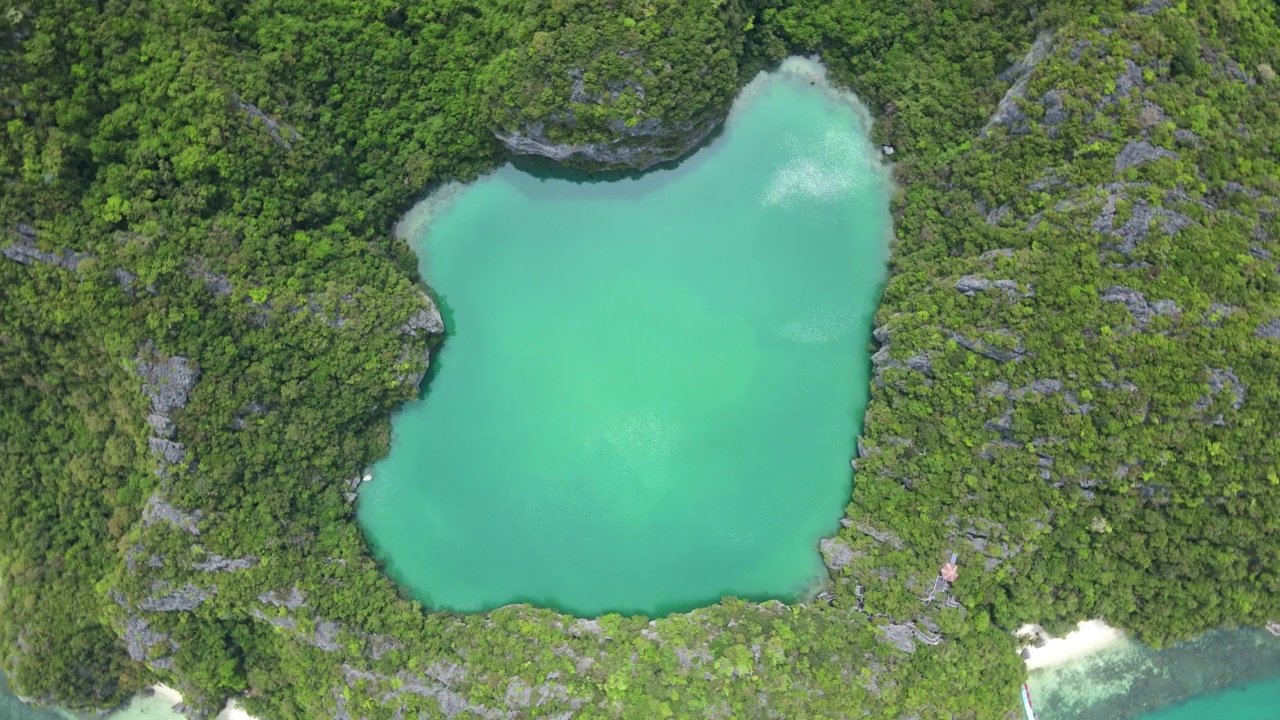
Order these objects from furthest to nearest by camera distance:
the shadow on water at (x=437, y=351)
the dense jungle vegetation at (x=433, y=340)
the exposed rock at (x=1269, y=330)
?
1. the shadow on water at (x=437, y=351)
2. the dense jungle vegetation at (x=433, y=340)
3. the exposed rock at (x=1269, y=330)

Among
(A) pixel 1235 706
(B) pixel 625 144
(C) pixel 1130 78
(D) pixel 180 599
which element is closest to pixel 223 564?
(D) pixel 180 599

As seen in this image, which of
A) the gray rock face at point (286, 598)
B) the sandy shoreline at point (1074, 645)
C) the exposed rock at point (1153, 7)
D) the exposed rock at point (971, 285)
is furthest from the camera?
the sandy shoreline at point (1074, 645)

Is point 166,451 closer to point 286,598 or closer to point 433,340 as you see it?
point 286,598

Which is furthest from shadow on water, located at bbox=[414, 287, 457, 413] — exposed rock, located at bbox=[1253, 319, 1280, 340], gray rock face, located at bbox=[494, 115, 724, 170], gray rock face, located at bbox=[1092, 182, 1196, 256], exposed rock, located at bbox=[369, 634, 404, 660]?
exposed rock, located at bbox=[1253, 319, 1280, 340]

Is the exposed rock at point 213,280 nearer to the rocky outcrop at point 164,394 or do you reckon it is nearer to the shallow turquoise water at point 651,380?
the rocky outcrop at point 164,394

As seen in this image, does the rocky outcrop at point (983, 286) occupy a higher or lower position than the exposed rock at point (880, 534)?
higher

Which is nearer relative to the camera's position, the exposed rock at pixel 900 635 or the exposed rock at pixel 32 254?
the exposed rock at pixel 32 254

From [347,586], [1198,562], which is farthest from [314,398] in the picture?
[1198,562]

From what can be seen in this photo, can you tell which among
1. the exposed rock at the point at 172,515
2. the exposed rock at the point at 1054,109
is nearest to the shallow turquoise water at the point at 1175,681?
the exposed rock at the point at 1054,109

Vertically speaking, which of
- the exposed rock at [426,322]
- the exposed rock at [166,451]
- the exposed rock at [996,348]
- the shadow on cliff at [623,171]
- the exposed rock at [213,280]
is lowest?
the exposed rock at [166,451]
